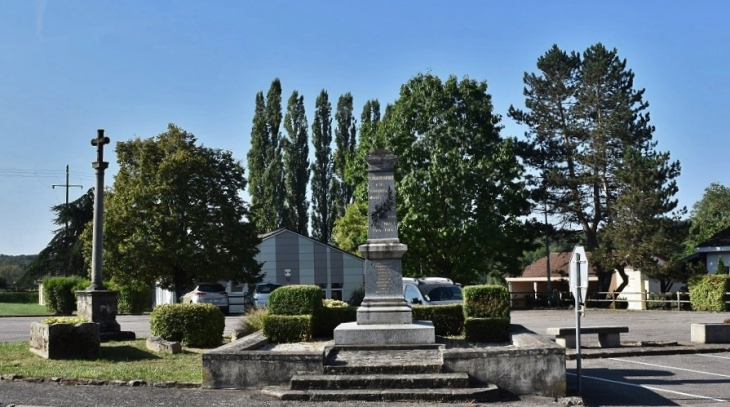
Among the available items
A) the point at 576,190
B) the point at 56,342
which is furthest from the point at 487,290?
the point at 576,190

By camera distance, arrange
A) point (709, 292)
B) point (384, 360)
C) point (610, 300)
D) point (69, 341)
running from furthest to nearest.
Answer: point (610, 300) < point (709, 292) < point (69, 341) < point (384, 360)

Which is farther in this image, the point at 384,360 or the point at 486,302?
the point at 486,302

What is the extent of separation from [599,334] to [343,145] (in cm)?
4332

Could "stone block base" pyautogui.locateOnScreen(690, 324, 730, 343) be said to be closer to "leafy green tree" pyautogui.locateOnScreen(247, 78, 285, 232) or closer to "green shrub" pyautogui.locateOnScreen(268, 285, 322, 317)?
"green shrub" pyautogui.locateOnScreen(268, 285, 322, 317)

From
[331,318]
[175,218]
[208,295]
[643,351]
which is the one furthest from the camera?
[208,295]

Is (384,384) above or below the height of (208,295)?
below

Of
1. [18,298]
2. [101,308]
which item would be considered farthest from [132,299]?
[18,298]

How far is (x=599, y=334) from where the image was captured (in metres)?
18.8

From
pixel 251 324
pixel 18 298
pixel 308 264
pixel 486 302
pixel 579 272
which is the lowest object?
pixel 18 298

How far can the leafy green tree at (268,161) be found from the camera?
57.6 m

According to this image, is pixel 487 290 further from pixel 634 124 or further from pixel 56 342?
pixel 634 124

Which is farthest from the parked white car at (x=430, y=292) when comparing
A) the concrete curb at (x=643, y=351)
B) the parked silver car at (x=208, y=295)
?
the parked silver car at (x=208, y=295)

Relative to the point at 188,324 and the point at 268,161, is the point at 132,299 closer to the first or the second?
the point at 268,161

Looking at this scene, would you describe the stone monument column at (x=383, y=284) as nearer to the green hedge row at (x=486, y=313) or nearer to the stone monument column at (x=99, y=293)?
the green hedge row at (x=486, y=313)
